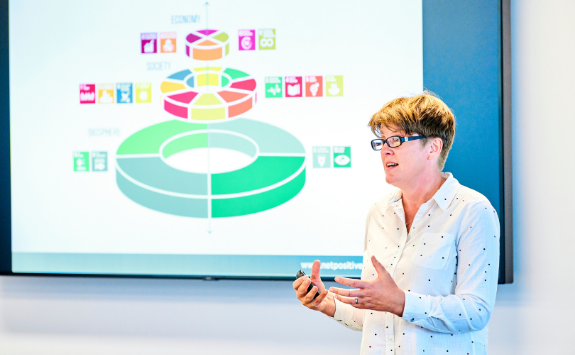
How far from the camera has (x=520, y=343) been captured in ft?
7.23

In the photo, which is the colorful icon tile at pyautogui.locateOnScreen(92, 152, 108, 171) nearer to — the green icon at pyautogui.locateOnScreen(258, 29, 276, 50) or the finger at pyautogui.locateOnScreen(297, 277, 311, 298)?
the green icon at pyautogui.locateOnScreen(258, 29, 276, 50)

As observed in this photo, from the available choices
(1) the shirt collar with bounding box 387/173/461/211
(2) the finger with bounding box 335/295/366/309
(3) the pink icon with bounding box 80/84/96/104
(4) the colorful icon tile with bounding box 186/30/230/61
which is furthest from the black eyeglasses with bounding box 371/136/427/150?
(3) the pink icon with bounding box 80/84/96/104

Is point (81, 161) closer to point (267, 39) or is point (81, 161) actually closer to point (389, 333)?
point (267, 39)

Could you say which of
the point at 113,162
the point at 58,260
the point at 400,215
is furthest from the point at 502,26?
the point at 58,260

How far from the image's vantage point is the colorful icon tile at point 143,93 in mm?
2445

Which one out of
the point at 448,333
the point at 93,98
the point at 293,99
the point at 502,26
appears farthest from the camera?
the point at 93,98

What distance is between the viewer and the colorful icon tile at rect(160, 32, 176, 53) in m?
2.43

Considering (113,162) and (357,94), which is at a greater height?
(357,94)

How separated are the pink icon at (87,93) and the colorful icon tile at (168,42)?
0.47m

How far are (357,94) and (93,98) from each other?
1.51 meters

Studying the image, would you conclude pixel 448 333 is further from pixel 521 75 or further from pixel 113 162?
pixel 113 162

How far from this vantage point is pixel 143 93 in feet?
8.04

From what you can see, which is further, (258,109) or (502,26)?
(258,109)

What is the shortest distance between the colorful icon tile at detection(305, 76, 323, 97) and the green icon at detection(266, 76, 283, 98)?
0.47 ft
